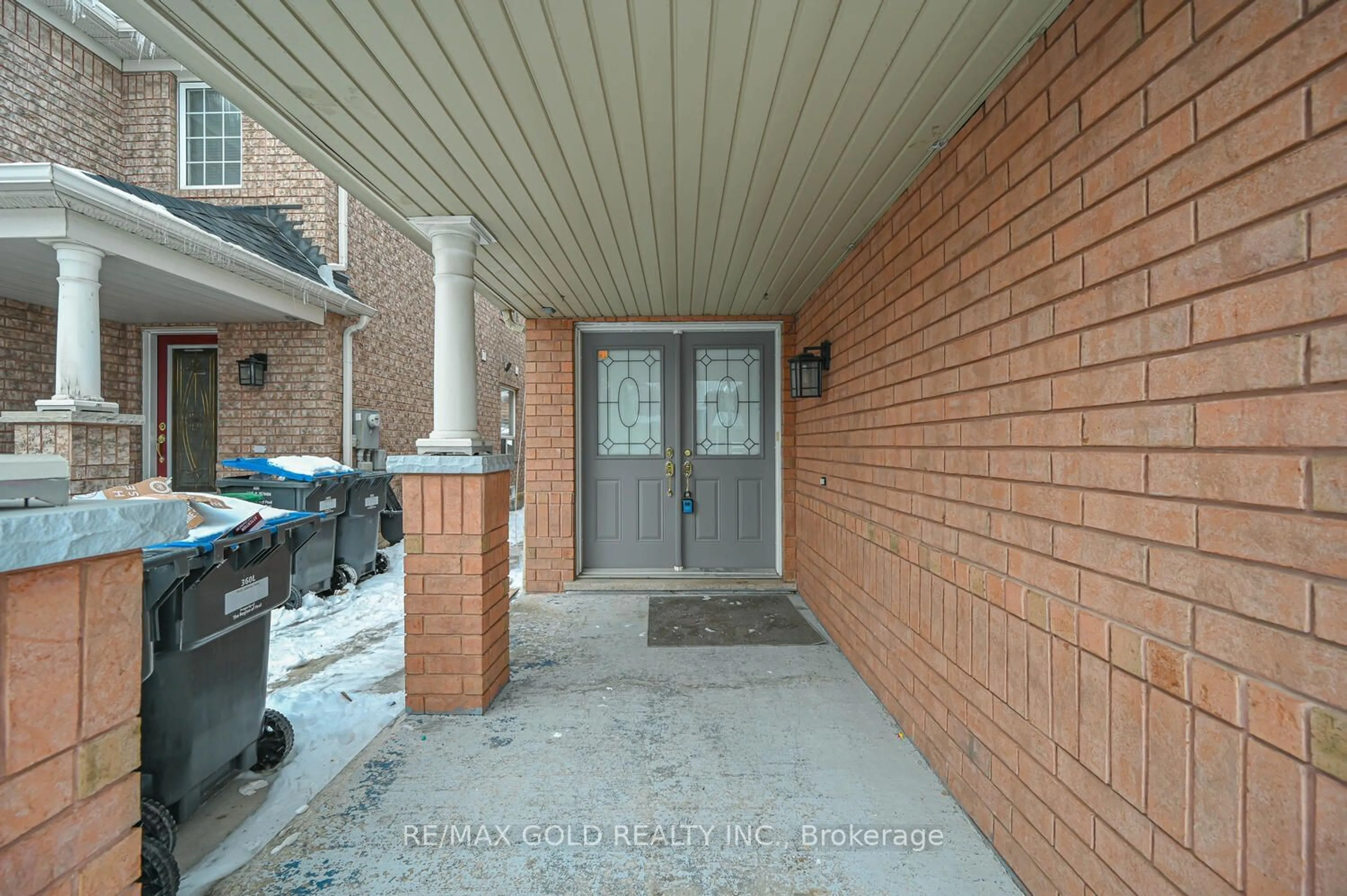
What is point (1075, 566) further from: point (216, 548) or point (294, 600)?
point (294, 600)

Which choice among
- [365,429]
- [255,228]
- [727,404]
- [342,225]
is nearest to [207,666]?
[727,404]

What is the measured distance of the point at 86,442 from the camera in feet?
10.5

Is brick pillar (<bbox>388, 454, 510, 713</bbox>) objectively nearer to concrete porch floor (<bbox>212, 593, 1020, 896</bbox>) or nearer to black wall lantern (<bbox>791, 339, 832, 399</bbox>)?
concrete porch floor (<bbox>212, 593, 1020, 896</bbox>)

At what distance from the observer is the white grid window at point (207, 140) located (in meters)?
6.77

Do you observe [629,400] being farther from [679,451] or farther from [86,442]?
[86,442]

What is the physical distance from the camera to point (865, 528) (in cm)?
308

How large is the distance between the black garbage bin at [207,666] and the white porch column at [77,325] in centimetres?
323

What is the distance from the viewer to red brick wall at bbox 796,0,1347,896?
932mm

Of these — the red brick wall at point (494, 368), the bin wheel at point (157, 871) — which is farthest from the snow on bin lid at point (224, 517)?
the red brick wall at point (494, 368)

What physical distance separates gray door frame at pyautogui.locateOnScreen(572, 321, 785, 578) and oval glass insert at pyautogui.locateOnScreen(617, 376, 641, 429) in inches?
13.0

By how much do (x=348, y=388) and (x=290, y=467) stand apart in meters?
2.09

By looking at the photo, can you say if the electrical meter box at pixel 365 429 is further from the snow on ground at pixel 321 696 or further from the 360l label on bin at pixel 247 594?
the 360l label on bin at pixel 247 594

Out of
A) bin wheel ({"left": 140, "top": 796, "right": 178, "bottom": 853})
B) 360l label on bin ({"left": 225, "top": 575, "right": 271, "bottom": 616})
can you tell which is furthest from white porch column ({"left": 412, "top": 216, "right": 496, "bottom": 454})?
bin wheel ({"left": 140, "top": 796, "right": 178, "bottom": 853})

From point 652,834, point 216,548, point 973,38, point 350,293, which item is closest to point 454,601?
point 216,548
